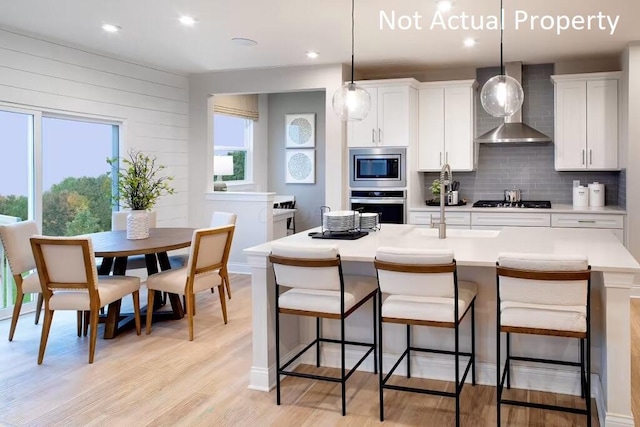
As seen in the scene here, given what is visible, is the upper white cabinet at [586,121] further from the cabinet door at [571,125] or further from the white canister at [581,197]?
the white canister at [581,197]

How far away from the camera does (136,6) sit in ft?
13.8

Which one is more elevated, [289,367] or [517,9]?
[517,9]

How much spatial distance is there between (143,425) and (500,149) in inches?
202

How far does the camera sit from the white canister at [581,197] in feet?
19.4

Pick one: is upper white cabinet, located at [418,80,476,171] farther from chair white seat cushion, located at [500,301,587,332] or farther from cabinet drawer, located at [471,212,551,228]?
chair white seat cushion, located at [500,301,587,332]

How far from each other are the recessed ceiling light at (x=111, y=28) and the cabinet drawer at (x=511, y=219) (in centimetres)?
392

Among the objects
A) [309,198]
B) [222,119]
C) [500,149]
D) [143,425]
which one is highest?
[222,119]

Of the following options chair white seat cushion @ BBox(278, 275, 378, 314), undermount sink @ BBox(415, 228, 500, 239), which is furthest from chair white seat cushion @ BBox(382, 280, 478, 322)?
undermount sink @ BBox(415, 228, 500, 239)

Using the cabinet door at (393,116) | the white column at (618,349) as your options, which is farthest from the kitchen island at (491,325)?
the cabinet door at (393,116)

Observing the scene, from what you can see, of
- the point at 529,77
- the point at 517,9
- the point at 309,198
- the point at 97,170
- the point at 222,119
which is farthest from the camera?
the point at 309,198

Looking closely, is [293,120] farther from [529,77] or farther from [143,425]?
[143,425]

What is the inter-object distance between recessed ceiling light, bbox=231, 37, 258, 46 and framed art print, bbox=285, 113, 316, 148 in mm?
2952

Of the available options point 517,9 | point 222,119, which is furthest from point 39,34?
point 517,9

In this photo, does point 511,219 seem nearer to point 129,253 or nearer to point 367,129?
point 367,129
